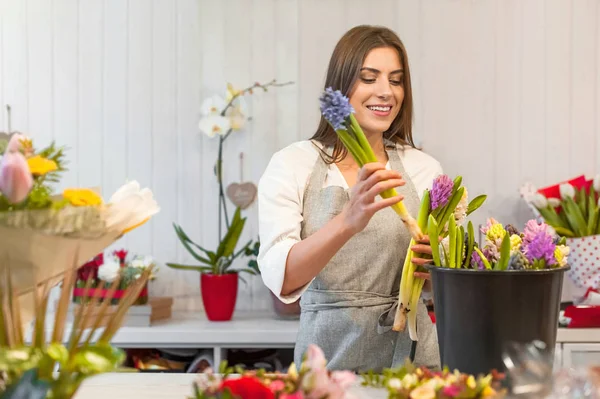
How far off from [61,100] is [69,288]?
7.76 ft

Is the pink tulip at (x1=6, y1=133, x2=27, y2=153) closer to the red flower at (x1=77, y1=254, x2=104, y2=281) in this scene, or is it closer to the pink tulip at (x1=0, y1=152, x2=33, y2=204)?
the pink tulip at (x1=0, y1=152, x2=33, y2=204)

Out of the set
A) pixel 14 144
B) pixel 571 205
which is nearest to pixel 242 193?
pixel 571 205

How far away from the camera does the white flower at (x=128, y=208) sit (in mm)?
1070

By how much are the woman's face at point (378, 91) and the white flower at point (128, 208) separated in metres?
0.92

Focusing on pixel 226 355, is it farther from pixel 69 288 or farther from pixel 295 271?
pixel 69 288

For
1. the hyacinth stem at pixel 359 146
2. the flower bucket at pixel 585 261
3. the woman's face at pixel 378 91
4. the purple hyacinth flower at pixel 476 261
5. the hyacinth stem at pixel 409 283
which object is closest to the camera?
the purple hyacinth flower at pixel 476 261

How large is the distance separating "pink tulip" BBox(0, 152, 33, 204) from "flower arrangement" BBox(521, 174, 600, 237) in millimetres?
2280

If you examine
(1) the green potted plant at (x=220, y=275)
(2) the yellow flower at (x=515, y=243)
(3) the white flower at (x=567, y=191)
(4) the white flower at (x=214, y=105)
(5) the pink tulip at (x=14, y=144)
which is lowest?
(1) the green potted plant at (x=220, y=275)

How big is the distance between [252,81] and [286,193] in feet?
4.56

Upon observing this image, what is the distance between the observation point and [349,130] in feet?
4.99

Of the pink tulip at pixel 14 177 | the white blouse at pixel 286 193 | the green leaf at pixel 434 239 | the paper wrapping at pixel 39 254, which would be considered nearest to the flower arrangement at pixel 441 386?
the green leaf at pixel 434 239

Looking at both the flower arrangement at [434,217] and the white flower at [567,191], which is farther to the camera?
the white flower at [567,191]

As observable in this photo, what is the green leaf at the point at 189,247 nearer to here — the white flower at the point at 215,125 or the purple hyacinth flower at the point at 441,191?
the white flower at the point at 215,125

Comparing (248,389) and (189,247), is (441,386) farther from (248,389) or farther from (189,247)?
(189,247)
